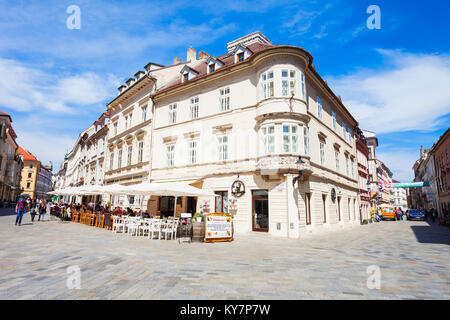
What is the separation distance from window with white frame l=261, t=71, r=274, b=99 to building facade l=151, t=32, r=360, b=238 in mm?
66

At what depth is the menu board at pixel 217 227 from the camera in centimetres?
1283

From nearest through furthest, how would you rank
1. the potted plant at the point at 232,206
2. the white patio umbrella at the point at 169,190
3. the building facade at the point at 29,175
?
the white patio umbrella at the point at 169,190
the potted plant at the point at 232,206
the building facade at the point at 29,175

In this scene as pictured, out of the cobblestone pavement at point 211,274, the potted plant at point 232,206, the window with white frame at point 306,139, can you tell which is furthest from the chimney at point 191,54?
the cobblestone pavement at point 211,274

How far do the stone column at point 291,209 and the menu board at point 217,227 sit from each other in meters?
3.72

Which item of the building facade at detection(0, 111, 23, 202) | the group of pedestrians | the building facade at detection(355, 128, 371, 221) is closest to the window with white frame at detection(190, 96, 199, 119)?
the group of pedestrians

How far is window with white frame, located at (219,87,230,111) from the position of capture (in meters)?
19.3

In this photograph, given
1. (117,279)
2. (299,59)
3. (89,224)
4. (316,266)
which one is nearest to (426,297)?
(316,266)

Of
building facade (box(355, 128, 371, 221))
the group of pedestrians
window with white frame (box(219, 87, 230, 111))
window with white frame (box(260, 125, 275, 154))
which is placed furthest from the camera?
building facade (box(355, 128, 371, 221))

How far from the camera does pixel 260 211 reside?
647 inches

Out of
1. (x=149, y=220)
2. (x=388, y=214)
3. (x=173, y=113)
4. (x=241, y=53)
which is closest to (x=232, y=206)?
(x=149, y=220)

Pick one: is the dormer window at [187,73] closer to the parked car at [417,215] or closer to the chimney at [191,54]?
the chimney at [191,54]

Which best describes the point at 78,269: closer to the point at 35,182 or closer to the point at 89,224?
the point at 89,224

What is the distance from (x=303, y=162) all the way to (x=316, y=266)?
8.34 m

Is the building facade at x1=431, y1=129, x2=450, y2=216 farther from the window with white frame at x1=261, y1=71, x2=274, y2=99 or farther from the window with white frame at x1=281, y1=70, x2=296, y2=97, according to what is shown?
the window with white frame at x1=261, y1=71, x2=274, y2=99
